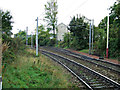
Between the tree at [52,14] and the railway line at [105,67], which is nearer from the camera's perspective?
the railway line at [105,67]

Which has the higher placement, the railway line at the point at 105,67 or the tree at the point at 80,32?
the tree at the point at 80,32

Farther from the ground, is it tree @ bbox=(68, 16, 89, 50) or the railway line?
tree @ bbox=(68, 16, 89, 50)

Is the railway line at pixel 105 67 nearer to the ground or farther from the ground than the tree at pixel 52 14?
nearer to the ground

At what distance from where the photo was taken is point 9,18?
14.9 metres

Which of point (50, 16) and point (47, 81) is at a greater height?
point (50, 16)

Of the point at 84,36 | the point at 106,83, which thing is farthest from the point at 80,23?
the point at 106,83

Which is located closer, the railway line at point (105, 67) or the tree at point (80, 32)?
the railway line at point (105, 67)

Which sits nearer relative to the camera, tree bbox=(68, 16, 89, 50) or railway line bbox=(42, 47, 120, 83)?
railway line bbox=(42, 47, 120, 83)

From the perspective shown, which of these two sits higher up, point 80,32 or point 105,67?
point 80,32

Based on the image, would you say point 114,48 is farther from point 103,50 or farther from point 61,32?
point 61,32

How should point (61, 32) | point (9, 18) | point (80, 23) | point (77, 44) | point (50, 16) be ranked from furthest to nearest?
1. point (61, 32)
2. point (50, 16)
3. point (77, 44)
4. point (80, 23)
5. point (9, 18)

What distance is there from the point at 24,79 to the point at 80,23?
26.6 meters

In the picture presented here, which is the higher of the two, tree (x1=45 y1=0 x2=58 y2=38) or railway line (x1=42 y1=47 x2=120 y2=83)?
tree (x1=45 y1=0 x2=58 y2=38)

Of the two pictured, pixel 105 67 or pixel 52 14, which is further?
pixel 52 14
